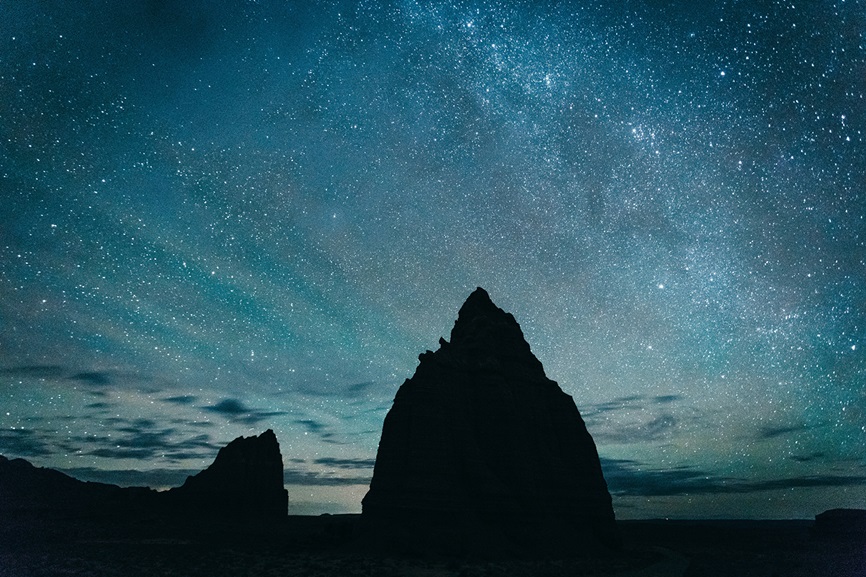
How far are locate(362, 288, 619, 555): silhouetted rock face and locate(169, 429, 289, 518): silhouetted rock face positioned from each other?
72.7m

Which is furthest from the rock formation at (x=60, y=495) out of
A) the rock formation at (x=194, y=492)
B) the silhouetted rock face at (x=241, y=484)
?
the silhouetted rock face at (x=241, y=484)

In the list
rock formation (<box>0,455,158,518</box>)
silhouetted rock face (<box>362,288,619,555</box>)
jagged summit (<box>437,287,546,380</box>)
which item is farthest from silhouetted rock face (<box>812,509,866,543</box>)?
rock formation (<box>0,455,158,518</box>)

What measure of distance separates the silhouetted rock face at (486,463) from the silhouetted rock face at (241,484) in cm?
7269

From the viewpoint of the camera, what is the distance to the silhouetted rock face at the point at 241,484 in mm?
109250

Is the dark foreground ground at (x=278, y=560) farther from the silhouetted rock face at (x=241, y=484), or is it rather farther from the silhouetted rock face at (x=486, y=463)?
the silhouetted rock face at (x=241, y=484)

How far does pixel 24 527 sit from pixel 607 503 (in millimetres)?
78572

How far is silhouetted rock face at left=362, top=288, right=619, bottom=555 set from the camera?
157ft

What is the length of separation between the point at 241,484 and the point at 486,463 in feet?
256

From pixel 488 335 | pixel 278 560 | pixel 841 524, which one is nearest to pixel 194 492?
pixel 278 560

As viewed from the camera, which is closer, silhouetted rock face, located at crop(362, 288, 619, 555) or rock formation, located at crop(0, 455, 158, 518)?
silhouetted rock face, located at crop(362, 288, 619, 555)

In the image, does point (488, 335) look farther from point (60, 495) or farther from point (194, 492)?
point (60, 495)

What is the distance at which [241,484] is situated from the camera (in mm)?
112188

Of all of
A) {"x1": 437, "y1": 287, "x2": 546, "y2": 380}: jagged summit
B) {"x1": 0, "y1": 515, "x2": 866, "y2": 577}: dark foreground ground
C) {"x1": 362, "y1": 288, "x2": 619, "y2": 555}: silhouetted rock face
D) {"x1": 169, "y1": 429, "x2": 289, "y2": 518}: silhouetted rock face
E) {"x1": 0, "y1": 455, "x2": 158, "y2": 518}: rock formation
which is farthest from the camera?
{"x1": 169, "y1": 429, "x2": 289, "y2": 518}: silhouetted rock face

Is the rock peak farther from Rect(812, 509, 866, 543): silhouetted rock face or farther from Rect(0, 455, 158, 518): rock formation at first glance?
Rect(812, 509, 866, 543): silhouetted rock face
